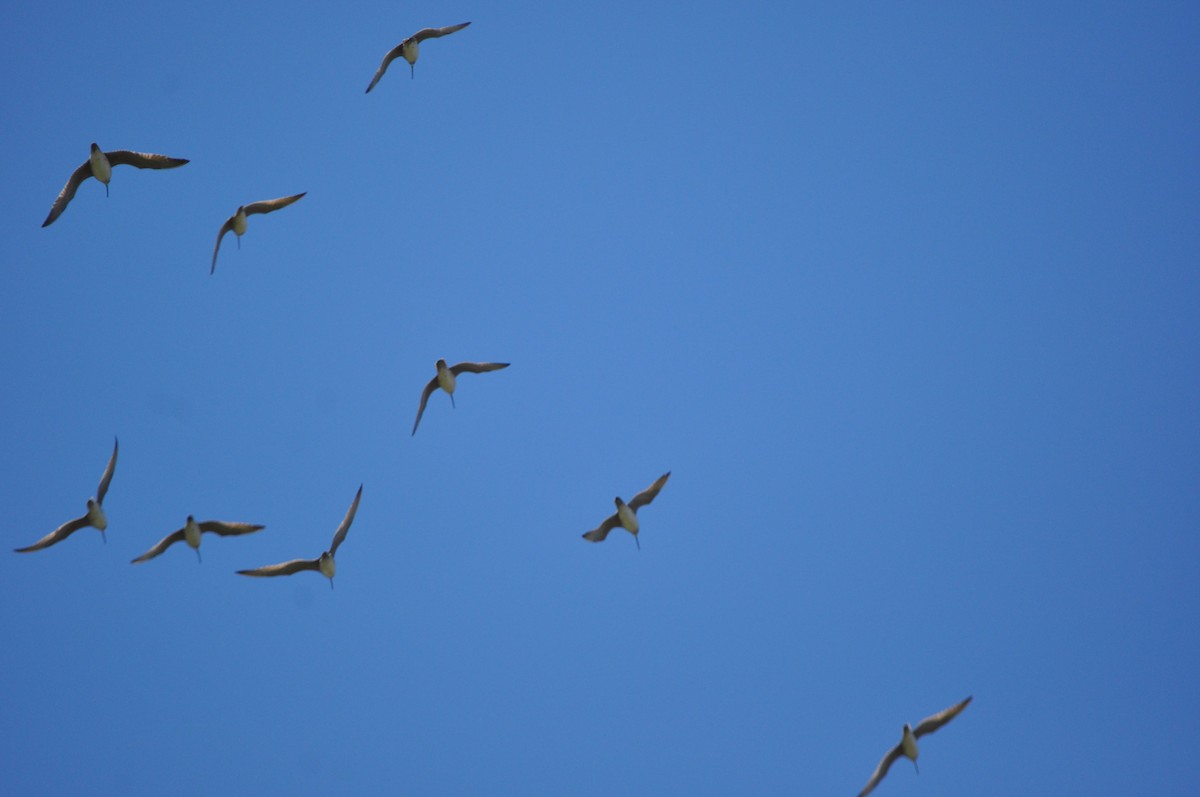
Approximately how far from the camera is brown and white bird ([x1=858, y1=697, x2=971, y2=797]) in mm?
23616

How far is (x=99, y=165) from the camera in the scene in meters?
26.0

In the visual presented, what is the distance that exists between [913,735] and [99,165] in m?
17.5

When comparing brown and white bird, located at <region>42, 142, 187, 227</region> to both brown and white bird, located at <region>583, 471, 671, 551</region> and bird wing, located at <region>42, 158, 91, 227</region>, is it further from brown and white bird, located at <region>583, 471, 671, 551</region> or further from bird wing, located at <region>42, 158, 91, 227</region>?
brown and white bird, located at <region>583, 471, 671, 551</region>

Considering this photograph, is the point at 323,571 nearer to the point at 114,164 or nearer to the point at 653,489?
the point at 653,489

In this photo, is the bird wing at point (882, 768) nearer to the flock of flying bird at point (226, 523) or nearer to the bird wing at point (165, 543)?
the flock of flying bird at point (226, 523)

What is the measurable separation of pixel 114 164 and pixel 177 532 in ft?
21.8

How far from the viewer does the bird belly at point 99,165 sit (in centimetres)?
2588

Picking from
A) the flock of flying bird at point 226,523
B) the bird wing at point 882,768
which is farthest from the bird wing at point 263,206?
the bird wing at point 882,768

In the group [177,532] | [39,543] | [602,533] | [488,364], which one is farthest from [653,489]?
[39,543]

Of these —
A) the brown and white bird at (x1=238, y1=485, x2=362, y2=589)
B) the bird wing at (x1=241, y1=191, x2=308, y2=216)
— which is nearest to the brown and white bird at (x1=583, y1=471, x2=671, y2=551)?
the brown and white bird at (x1=238, y1=485, x2=362, y2=589)

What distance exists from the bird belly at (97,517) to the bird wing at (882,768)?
14.3 meters

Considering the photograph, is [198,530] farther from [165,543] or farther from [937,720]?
[937,720]

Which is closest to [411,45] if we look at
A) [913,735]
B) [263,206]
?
[263,206]

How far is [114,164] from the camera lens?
26047 mm
